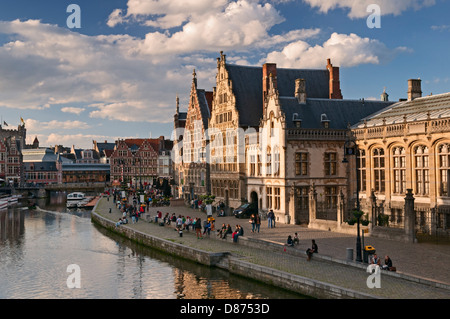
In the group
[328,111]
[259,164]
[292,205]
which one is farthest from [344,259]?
[328,111]

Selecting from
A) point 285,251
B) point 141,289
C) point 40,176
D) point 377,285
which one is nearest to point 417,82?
point 285,251

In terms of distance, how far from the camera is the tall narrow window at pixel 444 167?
34.0m

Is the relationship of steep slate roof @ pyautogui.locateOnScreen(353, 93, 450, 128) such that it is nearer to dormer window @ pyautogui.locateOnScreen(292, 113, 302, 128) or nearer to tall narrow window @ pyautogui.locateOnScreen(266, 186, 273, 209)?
dormer window @ pyautogui.locateOnScreen(292, 113, 302, 128)

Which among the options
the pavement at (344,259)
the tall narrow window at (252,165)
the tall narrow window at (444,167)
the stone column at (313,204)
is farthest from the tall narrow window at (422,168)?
the tall narrow window at (252,165)

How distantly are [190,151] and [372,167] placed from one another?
35.8 meters

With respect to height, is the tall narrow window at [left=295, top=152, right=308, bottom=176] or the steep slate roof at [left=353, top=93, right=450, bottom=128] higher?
the steep slate roof at [left=353, top=93, right=450, bottom=128]

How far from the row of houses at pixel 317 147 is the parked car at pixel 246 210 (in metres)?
0.96

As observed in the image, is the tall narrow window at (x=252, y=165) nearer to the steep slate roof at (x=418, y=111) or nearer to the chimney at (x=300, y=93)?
the chimney at (x=300, y=93)

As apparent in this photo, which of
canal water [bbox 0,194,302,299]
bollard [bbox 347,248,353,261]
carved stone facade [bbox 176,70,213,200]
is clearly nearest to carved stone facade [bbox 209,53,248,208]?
carved stone facade [bbox 176,70,213,200]

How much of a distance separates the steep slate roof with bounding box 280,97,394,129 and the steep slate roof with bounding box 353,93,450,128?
2.13 meters

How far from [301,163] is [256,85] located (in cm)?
1591

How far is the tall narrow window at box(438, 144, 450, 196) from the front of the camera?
34.0 metres

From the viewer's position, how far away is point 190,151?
72312mm

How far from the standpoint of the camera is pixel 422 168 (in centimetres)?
3606
